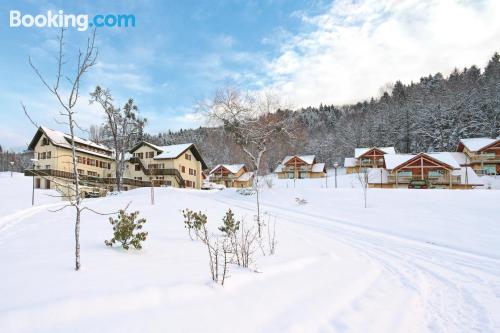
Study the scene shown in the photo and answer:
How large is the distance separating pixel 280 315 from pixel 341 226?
35.1 feet

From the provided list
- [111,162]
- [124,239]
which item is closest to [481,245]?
[124,239]

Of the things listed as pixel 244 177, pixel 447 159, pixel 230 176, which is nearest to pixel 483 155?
pixel 447 159

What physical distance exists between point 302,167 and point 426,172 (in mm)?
27718

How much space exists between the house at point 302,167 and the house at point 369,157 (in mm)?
6645

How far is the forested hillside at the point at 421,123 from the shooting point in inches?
2286

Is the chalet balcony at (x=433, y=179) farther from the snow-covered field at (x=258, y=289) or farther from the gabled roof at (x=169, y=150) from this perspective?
the snow-covered field at (x=258, y=289)

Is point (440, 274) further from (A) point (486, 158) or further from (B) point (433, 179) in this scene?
(A) point (486, 158)

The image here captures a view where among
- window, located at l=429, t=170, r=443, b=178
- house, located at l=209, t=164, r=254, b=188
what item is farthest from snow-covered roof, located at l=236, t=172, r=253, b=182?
window, located at l=429, t=170, r=443, b=178

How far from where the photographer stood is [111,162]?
4931cm

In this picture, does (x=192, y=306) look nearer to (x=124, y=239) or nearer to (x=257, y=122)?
(x=124, y=239)

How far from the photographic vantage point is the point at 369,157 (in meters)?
59.9

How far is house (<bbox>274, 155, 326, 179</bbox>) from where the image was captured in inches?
2512

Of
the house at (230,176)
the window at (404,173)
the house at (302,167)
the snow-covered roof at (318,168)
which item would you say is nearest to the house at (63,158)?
the house at (230,176)

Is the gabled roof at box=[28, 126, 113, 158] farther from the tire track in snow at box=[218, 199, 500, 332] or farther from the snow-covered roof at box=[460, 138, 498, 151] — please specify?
the snow-covered roof at box=[460, 138, 498, 151]
